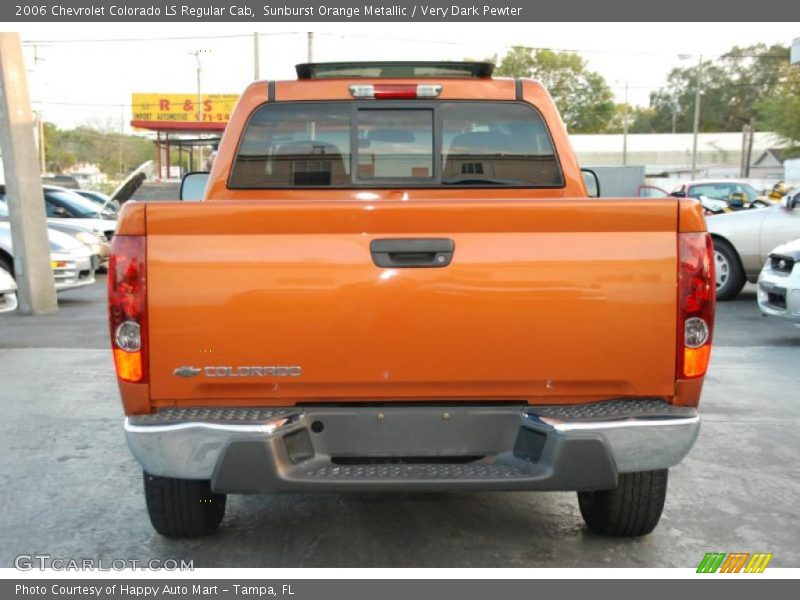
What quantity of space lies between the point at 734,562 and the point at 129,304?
8.89ft

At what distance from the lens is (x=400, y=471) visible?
3543mm

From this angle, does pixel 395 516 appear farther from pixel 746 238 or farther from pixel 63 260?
pixel 63 260

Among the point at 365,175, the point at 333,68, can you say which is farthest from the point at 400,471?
the point at 333,68

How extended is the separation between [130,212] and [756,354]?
714 cm

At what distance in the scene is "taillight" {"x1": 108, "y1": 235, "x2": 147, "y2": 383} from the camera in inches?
137

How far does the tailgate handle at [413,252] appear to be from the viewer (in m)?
3.48

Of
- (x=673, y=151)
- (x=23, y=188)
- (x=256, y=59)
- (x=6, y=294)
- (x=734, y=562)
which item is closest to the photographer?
(x=734, y=562)

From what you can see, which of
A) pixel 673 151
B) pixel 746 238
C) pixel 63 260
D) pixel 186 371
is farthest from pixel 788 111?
pixel 186 371

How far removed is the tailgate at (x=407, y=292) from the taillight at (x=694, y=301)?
46 mm

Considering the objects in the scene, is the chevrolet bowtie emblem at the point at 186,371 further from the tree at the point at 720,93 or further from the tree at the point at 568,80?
the tree at the point at 720,93

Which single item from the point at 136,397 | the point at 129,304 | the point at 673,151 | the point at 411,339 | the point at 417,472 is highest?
the point at 129,304

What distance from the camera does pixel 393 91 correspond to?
5.15 meters

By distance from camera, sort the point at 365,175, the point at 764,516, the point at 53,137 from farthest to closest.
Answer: the point at 53,137 < the point at 365,175 < the point at 764,516
